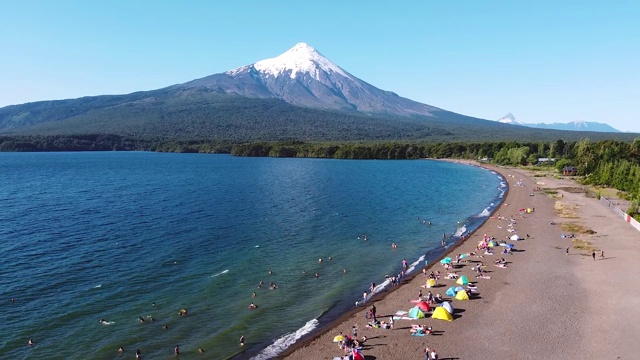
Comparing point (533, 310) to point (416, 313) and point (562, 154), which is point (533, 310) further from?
point (562, 154)

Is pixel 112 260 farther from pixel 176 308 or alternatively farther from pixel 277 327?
pixel 277 327

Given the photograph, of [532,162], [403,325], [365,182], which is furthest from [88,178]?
[532,162]

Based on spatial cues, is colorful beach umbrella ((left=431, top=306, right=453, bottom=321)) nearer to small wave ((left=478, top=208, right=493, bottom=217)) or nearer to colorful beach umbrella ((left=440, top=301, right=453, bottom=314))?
colorful beach umbrella ((left=440, top=301, right=453, bottom=314))

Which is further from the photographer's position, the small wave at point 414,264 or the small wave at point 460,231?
the small wave at point 460,231

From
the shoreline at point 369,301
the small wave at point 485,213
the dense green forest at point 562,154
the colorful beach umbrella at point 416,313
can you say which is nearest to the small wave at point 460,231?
the shoreline at point 369,301

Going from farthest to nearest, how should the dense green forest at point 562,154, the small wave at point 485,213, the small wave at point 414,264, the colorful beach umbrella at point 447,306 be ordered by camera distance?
the dense green forest at point 562,154 → the small wave at point 485,213 → the small wave at point 414,264 → the colorful beach umbrella at point 447,306

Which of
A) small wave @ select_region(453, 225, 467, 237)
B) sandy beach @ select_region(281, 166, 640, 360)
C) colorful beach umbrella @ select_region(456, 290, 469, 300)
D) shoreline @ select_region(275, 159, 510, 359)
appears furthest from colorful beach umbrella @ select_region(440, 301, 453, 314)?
small wave @ select_region(453, 225, 467, 237)

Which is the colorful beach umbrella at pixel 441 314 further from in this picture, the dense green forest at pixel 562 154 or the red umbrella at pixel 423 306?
the dense green forest at pixel 562 154
